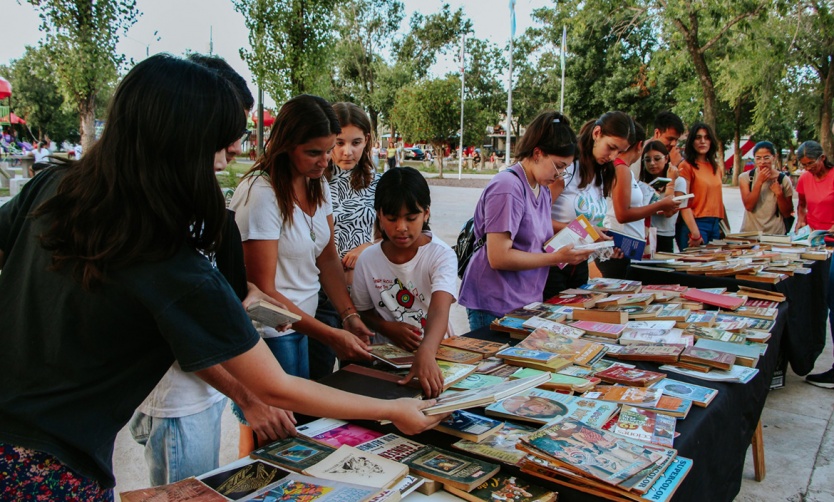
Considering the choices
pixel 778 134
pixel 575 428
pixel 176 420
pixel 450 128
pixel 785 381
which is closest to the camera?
pixel 575 428

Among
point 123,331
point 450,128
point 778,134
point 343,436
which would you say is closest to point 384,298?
point 343,436

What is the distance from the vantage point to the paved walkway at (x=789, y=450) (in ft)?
8.46

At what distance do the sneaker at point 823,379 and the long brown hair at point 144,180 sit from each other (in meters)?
4.22

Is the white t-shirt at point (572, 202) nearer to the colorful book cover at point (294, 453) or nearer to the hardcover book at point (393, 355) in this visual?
the hardcover book at point (393, 355)

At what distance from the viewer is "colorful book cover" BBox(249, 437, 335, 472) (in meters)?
1.24

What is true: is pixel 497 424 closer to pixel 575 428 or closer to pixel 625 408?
pixel 575 428

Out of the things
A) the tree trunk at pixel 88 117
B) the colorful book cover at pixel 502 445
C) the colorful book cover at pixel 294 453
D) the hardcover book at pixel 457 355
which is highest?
the tree trunk at pixel 88 117

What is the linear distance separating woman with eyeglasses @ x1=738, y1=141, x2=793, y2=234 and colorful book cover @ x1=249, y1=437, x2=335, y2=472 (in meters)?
4.98

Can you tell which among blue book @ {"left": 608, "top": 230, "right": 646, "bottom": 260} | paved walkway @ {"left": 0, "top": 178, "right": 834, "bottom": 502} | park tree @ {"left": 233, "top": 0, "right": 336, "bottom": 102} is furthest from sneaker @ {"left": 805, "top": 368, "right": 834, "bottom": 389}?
park tree @ {"left": 233, "top": 0, "right": 336, "bottom": 102}

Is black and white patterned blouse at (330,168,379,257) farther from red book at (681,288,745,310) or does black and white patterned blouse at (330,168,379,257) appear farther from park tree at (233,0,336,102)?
park tree at (233,0,336,102)

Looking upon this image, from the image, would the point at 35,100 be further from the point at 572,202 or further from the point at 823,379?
the point at 823,379

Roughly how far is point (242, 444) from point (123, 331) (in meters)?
1.30

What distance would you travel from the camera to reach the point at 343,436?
1.41 m

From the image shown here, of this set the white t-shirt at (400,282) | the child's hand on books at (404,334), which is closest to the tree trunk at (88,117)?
the white t-shirt at (400,282)
